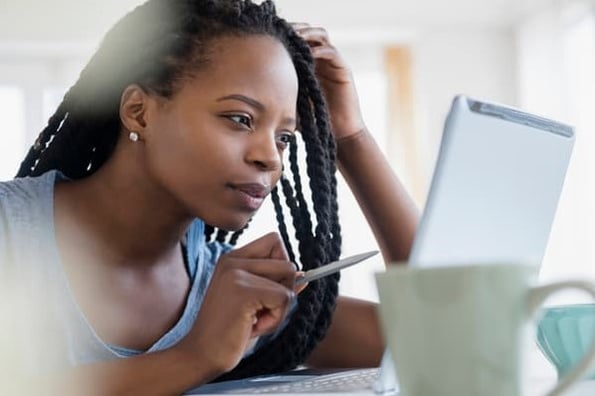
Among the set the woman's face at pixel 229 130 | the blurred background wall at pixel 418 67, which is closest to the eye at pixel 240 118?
the woman's face at pixel 229 130

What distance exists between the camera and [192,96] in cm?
89

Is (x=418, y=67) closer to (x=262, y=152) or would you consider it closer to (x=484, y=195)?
(x=262, y=152)

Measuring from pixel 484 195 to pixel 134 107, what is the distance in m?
0.50

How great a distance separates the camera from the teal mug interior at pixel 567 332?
60cm

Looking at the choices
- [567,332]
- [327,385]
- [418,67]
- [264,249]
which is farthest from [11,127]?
[567,332]

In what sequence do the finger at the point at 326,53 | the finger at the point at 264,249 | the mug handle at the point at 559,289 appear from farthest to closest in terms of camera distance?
the finger at the point at 326,53 < the finger at the point at 264,249 < the mug handle at the point at 559,289

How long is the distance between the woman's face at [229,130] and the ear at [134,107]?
0.02 m

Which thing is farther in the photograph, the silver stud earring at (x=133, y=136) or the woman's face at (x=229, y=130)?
the silver stud earring at (x=133, y=136)

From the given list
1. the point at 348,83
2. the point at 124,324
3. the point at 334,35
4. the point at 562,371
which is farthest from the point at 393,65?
the point at 562,371

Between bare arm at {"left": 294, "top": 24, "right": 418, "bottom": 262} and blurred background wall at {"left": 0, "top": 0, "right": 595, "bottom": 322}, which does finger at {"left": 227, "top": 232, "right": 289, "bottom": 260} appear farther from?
blurred background wall at {"left": 0, "top": 0, "right": 595, "bottom": 322}

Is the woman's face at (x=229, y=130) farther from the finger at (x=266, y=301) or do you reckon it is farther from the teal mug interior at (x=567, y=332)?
the teal mug interior at (x=567, y=332)

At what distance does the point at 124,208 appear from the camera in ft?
3.22

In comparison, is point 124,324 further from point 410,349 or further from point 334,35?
point 334,35

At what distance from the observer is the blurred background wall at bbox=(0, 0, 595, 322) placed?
3479 mm
